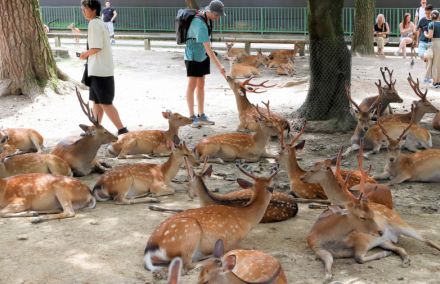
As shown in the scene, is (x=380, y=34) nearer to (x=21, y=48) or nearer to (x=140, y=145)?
(x=21, y=48)

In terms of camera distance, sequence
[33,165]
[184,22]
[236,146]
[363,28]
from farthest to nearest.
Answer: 1. [363,28]
2. [184,22]
3. [236,146]
4. [33,165]

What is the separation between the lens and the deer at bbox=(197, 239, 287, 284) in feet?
10.4

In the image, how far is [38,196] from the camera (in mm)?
5668

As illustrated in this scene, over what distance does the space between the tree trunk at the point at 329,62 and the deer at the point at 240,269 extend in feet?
18.6

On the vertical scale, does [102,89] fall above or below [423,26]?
below

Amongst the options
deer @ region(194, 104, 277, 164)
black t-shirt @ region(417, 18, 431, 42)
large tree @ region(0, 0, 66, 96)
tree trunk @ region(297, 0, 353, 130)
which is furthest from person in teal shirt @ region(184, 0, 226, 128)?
black t-shirt @ region(417, 18, 431, 42)

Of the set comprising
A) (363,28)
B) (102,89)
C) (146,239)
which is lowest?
(146,239)

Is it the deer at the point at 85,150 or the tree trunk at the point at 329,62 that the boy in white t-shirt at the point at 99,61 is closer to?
the deer at the point at 85,150

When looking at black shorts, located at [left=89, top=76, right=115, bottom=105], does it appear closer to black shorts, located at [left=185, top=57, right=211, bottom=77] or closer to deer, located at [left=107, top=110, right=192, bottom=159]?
deer, located at [left=107, top=110, right=192, bottom=159]

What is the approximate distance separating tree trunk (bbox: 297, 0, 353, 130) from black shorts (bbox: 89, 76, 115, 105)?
2977 mm

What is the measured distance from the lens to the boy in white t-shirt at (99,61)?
26.1 feet

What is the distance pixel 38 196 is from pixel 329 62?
16.6 feet

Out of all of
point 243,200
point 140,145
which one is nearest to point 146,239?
point 243,200

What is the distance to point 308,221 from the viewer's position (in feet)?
17.8
